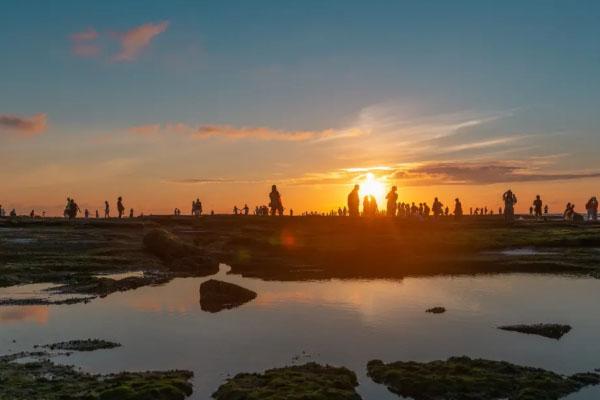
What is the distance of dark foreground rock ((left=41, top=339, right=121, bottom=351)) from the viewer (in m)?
18.6

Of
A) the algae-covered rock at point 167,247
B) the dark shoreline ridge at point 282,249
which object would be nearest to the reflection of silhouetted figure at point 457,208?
the dark shoreline ridge at point 282,249

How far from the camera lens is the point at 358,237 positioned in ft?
201

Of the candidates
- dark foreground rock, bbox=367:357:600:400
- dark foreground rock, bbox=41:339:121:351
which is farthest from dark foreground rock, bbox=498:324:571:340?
dark foreground rock, bbox=41:339:121:351

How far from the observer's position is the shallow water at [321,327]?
1725 cm

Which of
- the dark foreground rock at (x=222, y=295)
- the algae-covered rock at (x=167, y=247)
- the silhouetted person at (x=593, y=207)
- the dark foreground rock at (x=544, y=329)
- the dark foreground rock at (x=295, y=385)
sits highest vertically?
the silhouetted person at (x=593, y=207)

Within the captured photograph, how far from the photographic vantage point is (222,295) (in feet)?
89.7

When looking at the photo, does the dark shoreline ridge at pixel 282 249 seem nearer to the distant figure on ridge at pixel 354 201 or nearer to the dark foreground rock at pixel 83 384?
the distant figure on ridge at pixel 354 201

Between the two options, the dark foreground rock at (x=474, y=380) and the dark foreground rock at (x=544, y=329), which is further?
the dark foreground rock at (x=544, y=329)

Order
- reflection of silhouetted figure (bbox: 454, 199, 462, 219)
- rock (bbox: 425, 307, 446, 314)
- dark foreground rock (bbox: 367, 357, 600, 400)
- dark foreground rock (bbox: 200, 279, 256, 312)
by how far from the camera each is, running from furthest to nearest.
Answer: reflection of silhouetted figure (bbox: 454, 199, 462, 219)
dark foreground rock (bbox: 200, 279, 256, 312)
rock (bbox: 425, 307, 446, 314)
dark foreground rock (bbox: 367, 357, 600, 400)

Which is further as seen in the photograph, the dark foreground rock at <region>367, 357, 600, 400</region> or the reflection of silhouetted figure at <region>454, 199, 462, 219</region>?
the reflection of silhouetted figure at <region>454, 199, 462, 219</region>

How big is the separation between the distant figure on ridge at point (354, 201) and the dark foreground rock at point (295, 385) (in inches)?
2152

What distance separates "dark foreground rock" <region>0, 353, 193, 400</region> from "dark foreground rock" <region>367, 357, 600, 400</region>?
5343 mm

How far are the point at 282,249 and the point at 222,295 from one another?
2593 centimetres

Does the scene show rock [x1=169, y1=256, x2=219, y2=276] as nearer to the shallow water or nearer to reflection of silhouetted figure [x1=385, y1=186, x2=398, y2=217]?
the shallow water
